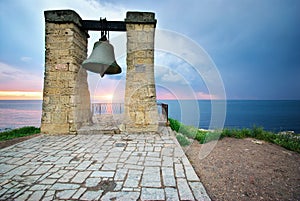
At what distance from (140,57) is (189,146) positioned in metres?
2.98

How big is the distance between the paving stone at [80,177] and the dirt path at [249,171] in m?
1.85

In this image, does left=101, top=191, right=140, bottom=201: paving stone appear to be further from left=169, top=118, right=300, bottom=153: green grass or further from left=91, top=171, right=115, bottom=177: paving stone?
left=169, top=118, right=300, bottom=153: green grass

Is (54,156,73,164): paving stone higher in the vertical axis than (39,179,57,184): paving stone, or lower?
higher

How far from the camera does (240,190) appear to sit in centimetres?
250

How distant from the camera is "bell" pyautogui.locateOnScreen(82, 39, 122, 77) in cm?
429

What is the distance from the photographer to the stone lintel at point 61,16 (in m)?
4.79

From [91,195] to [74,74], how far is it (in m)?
3.88

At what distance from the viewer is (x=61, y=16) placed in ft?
15.8

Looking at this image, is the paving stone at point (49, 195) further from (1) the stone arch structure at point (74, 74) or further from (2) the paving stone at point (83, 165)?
(1) the stone arch structure at point (74, 74)

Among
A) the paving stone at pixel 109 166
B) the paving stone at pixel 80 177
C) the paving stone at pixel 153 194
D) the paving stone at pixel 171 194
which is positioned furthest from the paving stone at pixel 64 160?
the paving stone at pixel 171 194

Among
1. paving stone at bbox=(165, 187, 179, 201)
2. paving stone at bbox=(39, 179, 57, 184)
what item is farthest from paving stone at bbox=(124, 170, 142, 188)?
paving stone at bbox=(39, 179, 57, 184)

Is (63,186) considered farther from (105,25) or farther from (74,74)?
(105,25)

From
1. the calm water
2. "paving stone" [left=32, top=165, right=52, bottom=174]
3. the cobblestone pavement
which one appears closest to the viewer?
the cobblestone pavement

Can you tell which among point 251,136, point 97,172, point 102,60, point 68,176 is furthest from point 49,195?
point 251,136
